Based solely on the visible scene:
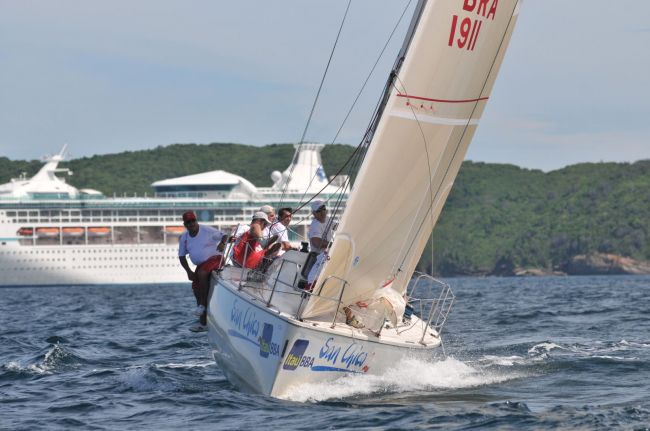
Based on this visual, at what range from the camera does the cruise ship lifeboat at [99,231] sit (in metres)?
70.6

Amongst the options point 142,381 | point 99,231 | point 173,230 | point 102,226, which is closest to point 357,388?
point 142,381

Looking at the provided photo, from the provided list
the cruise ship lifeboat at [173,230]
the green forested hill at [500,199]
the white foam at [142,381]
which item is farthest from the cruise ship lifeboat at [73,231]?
the white foam at [142,381]

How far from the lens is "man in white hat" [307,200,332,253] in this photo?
38.4 ft

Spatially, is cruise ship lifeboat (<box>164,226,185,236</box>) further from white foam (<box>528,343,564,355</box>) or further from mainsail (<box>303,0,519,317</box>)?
mainsail (<box>303,0,519,317</box>)

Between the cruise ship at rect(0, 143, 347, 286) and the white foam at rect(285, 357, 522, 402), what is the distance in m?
51.4

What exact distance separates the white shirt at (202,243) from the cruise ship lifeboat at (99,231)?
194ft

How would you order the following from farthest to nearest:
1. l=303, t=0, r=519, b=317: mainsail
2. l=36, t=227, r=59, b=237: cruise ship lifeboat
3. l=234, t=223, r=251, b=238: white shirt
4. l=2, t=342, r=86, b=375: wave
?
l=36, t=227, r=59, b=237: cruise ship lifeboat
l=2, t=342, r=86, b=375: wave
l=234, t=223, r=251, b=238: white shirt
l=303, t=0, r=519, b=317: mainsail

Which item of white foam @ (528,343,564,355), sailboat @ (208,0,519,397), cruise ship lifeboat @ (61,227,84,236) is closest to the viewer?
sailboat @ (208,0,519,397)

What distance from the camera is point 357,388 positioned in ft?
35.1

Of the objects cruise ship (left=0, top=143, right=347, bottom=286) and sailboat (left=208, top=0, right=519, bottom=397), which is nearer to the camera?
sailboat (left=208, top=0, right=519, bottom=397)

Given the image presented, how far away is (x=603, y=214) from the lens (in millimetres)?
123062

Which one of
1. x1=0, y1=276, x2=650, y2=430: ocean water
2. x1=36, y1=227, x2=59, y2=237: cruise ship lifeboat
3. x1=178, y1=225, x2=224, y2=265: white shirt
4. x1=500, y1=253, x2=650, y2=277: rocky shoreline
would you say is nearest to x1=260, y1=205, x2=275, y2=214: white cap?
x1=178, y1=225, x2=224, y2=265: white shirt

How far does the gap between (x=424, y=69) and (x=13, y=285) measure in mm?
57870

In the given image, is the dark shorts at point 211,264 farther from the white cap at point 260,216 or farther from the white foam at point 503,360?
the white foam at point 503,360
